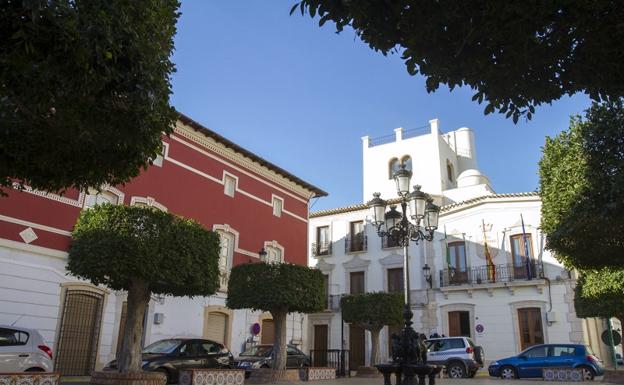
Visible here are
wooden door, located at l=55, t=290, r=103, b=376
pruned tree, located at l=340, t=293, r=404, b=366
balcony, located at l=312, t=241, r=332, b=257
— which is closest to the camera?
wooden door, located at l=55, t=290, r=103, b=376

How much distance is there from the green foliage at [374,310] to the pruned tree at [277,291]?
437 cm

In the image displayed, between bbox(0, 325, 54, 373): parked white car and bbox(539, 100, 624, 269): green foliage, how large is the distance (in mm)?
11388

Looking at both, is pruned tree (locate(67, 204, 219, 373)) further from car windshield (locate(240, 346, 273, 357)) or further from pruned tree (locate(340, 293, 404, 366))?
pruned tree (locate(340, 293, 404, 366))

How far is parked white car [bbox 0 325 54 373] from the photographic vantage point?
10.4 metres

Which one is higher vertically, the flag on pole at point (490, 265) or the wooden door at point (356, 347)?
the flag on pole at point (490, 265)

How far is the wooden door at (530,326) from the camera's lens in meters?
24.5

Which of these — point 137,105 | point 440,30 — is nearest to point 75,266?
point 137,105

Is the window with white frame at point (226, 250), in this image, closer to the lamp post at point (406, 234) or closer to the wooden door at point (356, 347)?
the lamp post at point (406, 234)

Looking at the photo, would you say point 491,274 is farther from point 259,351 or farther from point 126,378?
point 126,378

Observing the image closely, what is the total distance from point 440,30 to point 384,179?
3169 cm

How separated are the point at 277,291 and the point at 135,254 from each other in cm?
527

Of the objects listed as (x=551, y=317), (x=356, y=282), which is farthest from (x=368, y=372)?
(x=356, y=282)

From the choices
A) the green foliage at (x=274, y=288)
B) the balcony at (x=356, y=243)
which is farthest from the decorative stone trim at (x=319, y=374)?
the balcony at (x=356, y=243)

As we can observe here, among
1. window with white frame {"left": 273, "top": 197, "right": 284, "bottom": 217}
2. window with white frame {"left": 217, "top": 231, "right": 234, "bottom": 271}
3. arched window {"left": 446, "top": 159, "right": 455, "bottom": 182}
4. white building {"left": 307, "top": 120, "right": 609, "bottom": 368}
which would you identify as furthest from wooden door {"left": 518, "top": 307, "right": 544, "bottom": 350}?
window with white frame {"left": 217, "top": 231, "right": 234, "bottom": 271}
